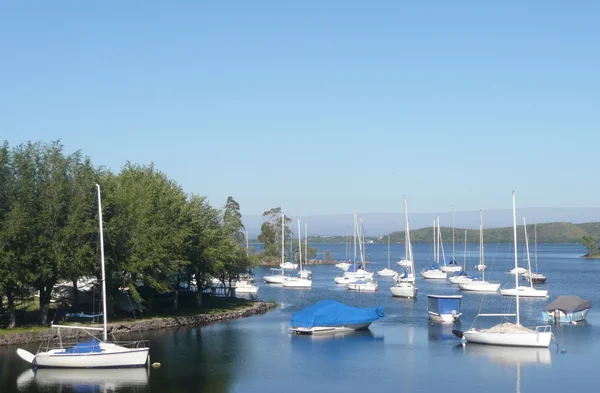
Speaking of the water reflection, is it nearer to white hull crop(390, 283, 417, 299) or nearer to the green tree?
white hull crop(390, 283, 417, 299)

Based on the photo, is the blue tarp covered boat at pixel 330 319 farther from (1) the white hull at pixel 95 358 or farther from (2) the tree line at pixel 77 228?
(1) the white hull at pixel 95 358

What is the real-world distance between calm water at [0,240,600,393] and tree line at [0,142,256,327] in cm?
470

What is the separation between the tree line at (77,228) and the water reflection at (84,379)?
9208 millimetres

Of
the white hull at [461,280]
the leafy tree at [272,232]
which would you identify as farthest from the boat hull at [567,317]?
the leafy tree at [272,232]

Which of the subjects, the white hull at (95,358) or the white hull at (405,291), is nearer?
the white hull at (95,358)

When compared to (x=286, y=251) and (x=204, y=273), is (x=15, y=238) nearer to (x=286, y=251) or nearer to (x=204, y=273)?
(x=204, y=273)

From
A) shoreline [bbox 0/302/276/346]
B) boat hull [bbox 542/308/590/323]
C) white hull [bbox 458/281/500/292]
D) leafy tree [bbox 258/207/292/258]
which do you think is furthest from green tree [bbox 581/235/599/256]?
shoreline [bbox 0/302/276/346]

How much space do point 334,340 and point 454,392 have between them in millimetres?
15775

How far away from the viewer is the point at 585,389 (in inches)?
1401

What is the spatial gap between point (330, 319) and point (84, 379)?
19.8m

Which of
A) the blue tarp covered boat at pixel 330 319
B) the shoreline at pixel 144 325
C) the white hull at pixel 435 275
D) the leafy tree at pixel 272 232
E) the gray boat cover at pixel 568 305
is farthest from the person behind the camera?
the leafy tree at pixel 272 232

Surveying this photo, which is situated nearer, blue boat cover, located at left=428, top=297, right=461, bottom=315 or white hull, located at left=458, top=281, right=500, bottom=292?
blue boat cover, located at left=428, top=297, right=461, bottom=315

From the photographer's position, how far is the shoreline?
45.4 meters

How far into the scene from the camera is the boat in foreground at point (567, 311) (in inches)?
2233
